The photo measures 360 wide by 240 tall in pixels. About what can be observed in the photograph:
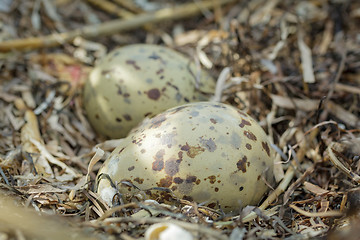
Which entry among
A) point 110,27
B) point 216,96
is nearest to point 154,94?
point 216,96

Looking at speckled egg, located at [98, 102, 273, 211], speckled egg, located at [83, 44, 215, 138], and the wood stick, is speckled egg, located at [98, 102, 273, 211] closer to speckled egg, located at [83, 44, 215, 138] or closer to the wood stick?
speckled egg, located at [83, 44, 215, 138]

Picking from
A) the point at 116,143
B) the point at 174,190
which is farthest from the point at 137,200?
the point at 116,143

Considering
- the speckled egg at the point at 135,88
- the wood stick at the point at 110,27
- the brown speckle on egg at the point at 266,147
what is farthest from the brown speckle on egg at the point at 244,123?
the wood stick at the point at 110,27

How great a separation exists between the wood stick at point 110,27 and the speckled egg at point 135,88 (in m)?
0.71

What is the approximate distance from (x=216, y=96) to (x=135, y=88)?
0.43 m

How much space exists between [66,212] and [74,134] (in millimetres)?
674

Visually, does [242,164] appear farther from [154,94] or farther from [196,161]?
[154,94]

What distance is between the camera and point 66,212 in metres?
1.63

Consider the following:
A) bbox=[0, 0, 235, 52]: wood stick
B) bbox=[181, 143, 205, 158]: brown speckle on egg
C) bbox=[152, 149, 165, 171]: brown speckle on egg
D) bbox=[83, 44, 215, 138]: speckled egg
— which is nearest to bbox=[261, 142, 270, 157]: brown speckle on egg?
bbox=[181, 143, 205, 158]: brown speckle on egg

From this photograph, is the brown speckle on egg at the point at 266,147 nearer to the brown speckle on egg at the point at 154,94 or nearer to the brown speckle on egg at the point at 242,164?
the brown speckle on egg at the point at 242,164

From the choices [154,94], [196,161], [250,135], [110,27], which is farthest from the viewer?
[110,27]

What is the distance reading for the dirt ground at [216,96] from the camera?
1.40 metres

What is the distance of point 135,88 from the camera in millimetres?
2057

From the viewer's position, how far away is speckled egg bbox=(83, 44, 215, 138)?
205 centimetres
